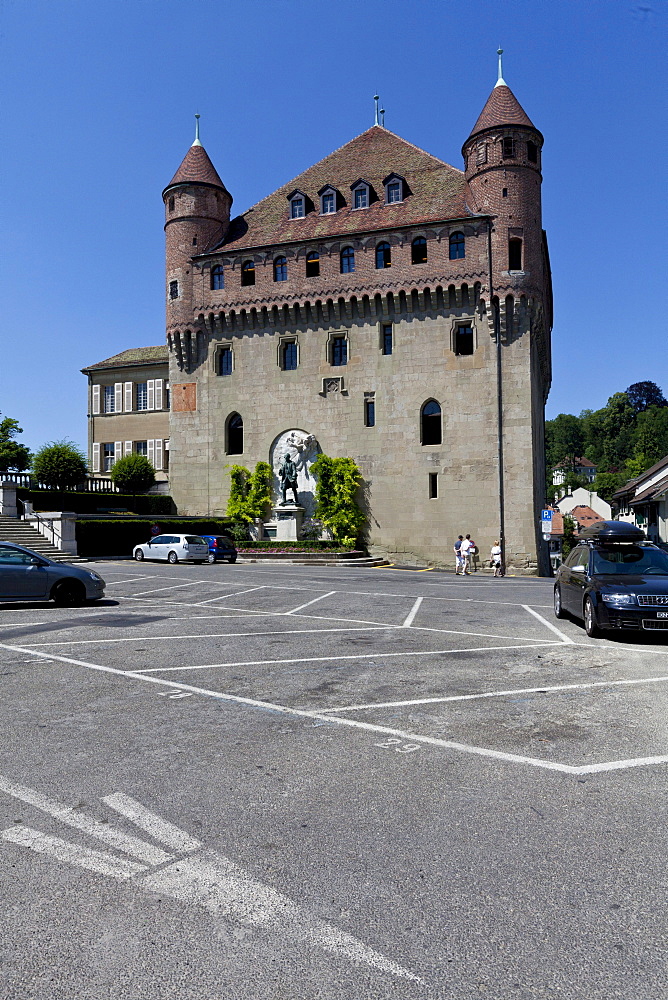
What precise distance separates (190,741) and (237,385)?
40.9 m

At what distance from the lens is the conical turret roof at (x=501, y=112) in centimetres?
4028

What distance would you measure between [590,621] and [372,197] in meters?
38.2

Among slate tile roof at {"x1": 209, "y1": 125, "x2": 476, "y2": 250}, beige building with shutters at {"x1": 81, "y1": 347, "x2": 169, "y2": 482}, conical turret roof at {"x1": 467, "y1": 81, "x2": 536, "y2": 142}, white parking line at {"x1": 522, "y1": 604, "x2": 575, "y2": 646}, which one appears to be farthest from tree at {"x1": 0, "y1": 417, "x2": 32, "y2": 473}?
white parking line at {"x1": 522, "y1": 604, "x2": 575, "y2": 646}

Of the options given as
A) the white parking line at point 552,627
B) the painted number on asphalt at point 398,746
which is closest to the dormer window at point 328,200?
the white parking line at point 552,627

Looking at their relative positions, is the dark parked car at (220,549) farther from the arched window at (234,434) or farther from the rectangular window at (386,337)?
the rectangular window at (386,337)

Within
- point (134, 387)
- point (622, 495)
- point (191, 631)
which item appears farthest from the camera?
point (622, 495)

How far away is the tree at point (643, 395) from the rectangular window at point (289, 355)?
129 m

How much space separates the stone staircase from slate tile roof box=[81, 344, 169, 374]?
963 inches

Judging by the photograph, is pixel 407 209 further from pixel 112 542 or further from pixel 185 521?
pixel 112 542

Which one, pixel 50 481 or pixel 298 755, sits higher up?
pixel 50 481

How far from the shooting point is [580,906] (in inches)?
138

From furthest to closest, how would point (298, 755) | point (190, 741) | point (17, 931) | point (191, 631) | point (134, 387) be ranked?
point (134, 387) → point (191, 631) → point (190, 741) → point (298, 755) → point (17, 931)

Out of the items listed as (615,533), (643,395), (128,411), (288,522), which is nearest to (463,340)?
(288,522)

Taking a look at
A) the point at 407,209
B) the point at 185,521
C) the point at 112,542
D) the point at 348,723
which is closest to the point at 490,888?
the point at 348,723
